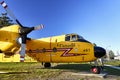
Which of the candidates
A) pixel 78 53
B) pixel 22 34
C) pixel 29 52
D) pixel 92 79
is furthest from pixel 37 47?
pixel 92 79

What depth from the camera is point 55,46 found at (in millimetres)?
21938

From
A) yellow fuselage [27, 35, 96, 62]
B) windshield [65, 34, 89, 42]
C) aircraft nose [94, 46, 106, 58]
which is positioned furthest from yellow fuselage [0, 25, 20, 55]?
aircraft nose [94, 46, 106, 58]

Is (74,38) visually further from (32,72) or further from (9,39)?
(9,39)

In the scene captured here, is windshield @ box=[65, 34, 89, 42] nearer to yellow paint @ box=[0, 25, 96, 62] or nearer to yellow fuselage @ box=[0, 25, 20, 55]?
yellow paint @ box=[0, 25, 96, 62]

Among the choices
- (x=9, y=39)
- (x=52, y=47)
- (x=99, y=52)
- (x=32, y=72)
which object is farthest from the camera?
(x=52, y=47)

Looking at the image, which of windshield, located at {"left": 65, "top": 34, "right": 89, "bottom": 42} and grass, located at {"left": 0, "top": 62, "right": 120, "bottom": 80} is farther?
windshield, located at {"left": 65, "top": 34, "right": 89, "bottom": 42}

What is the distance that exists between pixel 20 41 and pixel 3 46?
1865mm

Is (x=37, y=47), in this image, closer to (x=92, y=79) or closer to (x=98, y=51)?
(x=98, y=51)

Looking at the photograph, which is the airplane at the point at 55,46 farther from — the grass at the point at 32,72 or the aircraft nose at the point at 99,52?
the grass at the point at 32,72

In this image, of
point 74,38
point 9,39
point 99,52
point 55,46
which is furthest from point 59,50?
point 9,39

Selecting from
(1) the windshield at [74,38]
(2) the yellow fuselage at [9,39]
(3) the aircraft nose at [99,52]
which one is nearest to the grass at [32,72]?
(2) the yellow fuselage at [9,39]

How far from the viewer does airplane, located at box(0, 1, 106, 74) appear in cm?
1984

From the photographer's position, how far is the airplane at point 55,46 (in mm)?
19844

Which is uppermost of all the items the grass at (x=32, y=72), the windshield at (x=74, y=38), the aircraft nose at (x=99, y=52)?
the windshield at (x=74, y=38)
